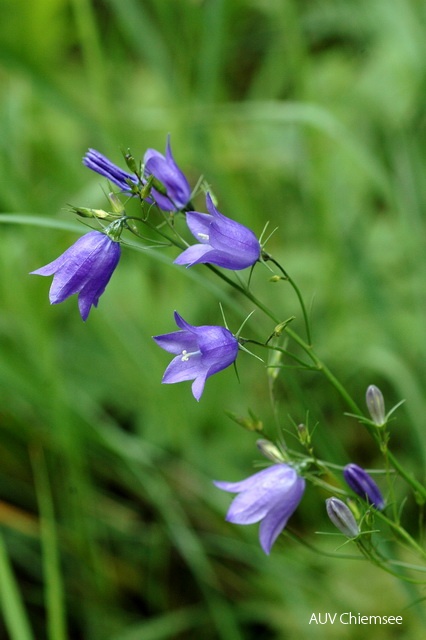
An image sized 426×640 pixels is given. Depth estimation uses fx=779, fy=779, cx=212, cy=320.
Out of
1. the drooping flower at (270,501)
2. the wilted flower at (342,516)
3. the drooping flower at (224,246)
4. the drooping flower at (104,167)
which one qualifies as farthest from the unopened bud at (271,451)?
the drooping flower at (104,167)

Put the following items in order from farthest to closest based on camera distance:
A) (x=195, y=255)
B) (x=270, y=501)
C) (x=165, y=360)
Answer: (x=165, y=360) < (x=270, y=501) < (x=195, y=255)

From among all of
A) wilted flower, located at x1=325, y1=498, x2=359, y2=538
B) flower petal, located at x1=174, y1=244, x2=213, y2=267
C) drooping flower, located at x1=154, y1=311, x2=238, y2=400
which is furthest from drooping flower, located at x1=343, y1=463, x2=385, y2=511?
flower petal, located at x1=174, y1=244, x2=213, y2=267

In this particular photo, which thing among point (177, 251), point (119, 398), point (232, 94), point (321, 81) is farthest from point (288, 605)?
point (232, 94)

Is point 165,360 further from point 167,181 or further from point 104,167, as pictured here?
point 104,167

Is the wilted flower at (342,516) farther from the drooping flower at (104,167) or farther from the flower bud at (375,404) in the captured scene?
the drooping flower at (104,167)

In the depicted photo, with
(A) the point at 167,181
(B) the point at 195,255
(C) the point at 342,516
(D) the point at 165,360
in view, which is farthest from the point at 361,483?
(D) the point at 165,360

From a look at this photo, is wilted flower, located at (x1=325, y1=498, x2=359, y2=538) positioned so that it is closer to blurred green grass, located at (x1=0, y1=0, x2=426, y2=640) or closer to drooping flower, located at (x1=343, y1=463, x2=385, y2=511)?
drooping flower, located at (x1=343, y1=463, x2=385, y2=511)

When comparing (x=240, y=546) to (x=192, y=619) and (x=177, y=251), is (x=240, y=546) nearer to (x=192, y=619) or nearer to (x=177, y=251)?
(x=192, y=619)
